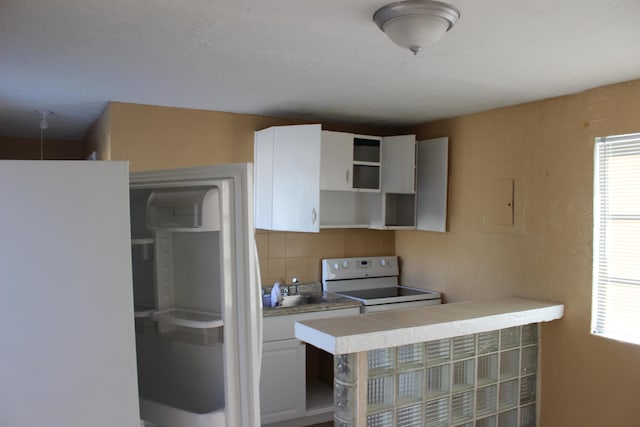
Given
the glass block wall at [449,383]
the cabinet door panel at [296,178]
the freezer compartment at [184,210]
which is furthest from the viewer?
the cabinet door panel at [296,178]

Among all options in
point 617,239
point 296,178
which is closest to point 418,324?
point 617,239

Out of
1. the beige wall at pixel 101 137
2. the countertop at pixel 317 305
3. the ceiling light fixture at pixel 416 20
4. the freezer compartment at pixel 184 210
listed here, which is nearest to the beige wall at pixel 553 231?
the countertop at pixel 317 305

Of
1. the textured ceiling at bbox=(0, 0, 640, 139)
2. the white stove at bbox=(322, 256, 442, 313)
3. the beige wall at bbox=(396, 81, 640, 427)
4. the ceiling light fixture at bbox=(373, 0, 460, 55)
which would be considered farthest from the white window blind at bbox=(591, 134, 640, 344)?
the ceiling light fixture at bbox=(373, 0, 460, 55)

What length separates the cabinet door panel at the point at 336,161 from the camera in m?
3.66

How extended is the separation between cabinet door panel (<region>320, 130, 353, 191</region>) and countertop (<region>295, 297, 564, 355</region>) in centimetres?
122

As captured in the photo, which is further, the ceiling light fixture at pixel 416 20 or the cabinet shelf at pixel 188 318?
the cabinet shelf at pixel 188 318

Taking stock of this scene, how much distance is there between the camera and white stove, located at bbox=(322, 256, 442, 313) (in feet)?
12.5

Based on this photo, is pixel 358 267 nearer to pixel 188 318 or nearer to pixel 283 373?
pixel 283 373

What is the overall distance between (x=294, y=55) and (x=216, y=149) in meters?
1.56

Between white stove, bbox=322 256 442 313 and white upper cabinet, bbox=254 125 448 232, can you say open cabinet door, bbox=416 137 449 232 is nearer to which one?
white upper cabinet, bbox=254 125 448 232

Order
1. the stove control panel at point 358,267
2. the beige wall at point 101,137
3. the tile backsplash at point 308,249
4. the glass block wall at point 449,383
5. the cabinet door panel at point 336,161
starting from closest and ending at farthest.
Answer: the glass block wall at point 449,383, the beige wall at point 101,137, the cabinet door panel at point 336,161, the tile backsplash at point 308,249, the stove control panel at point 358,267

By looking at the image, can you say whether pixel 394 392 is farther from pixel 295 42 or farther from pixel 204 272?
pixel 295 42

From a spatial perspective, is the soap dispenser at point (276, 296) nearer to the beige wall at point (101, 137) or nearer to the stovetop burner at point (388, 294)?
the stovetop burner at point (388, 294)

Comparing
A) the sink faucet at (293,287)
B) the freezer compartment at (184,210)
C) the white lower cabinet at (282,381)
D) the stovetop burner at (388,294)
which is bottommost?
the white lower cabinet at (282,381)
